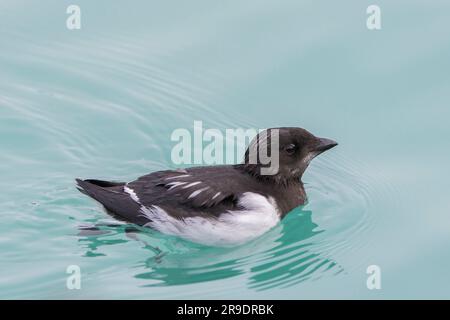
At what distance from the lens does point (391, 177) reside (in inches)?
494

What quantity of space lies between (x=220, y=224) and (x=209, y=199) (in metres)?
0.29

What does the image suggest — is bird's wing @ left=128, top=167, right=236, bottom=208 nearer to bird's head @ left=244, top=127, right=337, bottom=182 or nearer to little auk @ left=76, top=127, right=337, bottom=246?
little auk @ left=76, top=127, right=337, bottom=246

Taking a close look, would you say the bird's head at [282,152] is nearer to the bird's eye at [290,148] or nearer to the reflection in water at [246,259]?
the bird's eye at [290,148]

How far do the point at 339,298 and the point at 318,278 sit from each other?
0.45m

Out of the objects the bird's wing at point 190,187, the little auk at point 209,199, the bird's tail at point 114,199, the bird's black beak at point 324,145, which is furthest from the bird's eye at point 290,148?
the bird's tail at point 114,199

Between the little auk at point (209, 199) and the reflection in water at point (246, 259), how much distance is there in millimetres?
134

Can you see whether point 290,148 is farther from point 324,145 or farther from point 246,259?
point 246,259

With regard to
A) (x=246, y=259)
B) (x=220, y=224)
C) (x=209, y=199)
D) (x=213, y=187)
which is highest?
(x=213, y=187)

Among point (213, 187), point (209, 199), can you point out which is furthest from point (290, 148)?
point (209, 199)

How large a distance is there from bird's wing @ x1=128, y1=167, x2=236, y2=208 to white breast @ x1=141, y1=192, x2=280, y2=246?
151 millimetres

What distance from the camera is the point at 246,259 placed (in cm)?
1116

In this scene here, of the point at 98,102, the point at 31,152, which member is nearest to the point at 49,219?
the point at 31,152

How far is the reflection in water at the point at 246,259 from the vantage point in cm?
1081

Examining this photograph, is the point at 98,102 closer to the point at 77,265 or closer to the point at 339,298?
the point at 77,265
